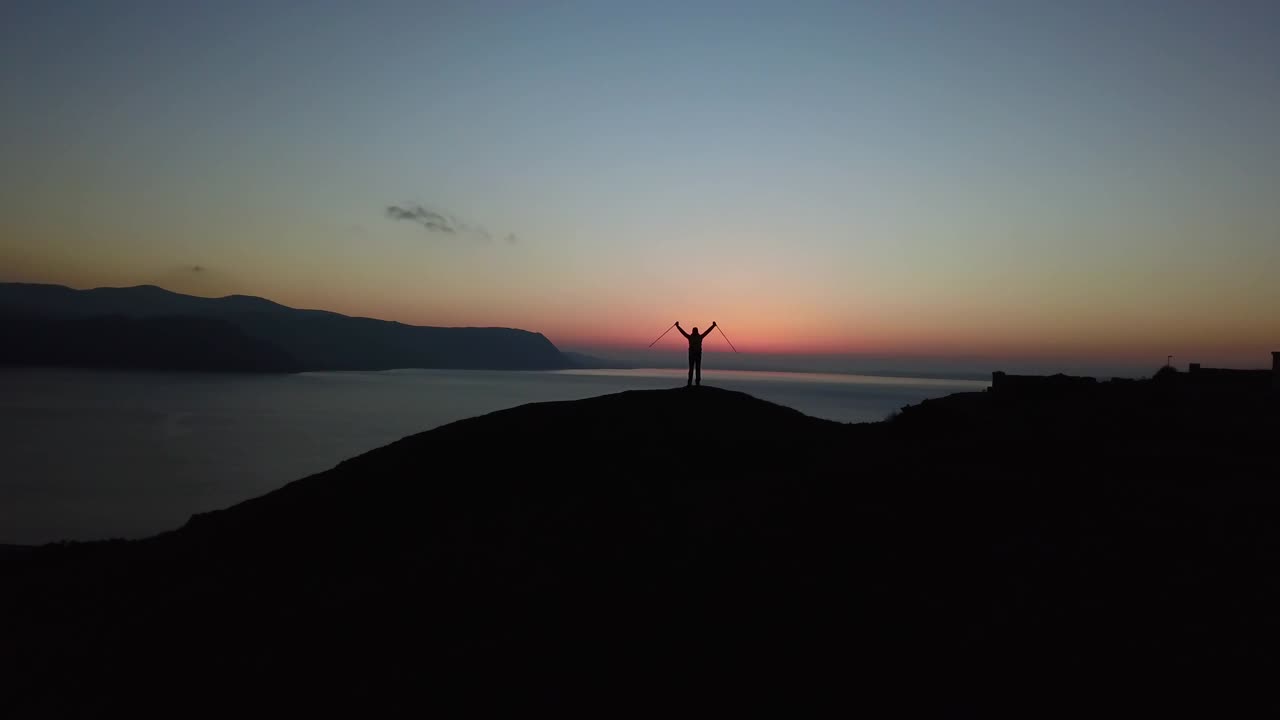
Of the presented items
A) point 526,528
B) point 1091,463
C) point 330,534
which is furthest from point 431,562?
point 1091,463

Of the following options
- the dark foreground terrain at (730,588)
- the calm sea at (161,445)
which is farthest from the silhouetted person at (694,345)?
the calm sea at (161,445)

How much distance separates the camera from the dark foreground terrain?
29.1 feet

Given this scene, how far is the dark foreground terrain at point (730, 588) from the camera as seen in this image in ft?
29.1

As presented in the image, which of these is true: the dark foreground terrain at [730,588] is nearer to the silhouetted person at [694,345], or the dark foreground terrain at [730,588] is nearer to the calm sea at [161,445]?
the silhouetted person at [694,345]

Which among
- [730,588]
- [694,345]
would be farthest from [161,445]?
[730,588]

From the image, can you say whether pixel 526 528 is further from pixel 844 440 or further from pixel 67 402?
pixel 67 402

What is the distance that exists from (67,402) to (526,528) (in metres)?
197

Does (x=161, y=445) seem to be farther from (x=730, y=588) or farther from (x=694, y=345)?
(x=730, y=588)

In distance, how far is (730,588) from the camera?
1131cm

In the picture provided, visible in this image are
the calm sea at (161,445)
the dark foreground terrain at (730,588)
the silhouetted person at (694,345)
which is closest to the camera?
the dark foreground terrain at (730,588)

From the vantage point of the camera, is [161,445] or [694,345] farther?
[161,445]

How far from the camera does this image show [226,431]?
400ft

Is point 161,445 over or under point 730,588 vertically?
under

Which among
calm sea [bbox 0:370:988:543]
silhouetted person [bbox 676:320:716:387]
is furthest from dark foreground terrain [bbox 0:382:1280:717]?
calm sea [bbox 0:370:988:543]
